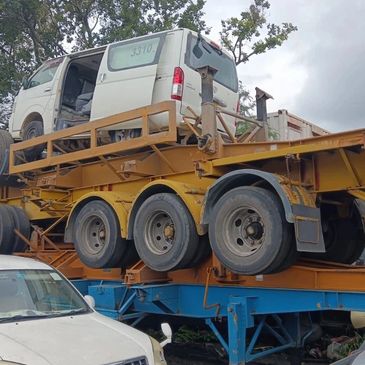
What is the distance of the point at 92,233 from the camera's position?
6.93m

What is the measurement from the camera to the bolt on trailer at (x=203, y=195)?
204 inches

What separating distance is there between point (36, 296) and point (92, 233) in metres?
2.36

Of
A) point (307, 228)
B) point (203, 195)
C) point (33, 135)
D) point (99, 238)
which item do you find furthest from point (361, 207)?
point (33, 135)

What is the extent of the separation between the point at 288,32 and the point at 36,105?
13.1 m

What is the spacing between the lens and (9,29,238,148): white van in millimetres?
7207

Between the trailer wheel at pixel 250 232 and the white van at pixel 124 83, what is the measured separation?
1959mm

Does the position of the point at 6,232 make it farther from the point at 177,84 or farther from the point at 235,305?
the point at 235,305

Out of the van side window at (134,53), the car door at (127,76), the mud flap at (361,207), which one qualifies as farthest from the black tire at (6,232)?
the mud flap at (361,207)

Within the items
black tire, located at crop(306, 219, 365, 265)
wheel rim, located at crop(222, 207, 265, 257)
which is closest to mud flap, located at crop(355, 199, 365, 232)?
black tire, located at crop(306, 219, 365, 265)

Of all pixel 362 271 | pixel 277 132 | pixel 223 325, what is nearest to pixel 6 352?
pixel 362 271

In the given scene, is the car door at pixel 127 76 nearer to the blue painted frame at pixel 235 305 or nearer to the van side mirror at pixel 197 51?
the van side mirror at pixel 197 51

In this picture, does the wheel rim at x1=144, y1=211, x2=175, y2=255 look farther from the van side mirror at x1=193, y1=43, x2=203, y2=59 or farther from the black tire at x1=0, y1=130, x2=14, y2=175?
the black tire at x1=0, y1=130, x2=14, y2=175

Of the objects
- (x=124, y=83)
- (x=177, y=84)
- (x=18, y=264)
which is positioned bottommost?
(x=18, y=264)

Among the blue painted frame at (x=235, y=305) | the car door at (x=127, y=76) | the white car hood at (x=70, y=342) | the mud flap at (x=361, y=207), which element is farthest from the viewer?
the car door at (x=127, y=76)
